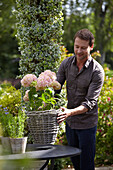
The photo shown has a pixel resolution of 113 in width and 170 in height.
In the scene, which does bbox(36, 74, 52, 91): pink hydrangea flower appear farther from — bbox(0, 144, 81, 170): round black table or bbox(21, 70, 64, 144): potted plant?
bbox(0, 144, 81, 170): round black table

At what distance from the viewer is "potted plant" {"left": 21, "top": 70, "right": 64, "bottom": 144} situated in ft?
7.12

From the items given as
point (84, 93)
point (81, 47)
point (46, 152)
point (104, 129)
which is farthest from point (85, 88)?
point (104, 129)

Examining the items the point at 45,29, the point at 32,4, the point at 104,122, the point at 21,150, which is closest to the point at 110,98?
the point at 104,122

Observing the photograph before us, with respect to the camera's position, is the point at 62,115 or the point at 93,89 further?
the point at 93,89

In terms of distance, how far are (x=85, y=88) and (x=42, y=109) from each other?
48 cm

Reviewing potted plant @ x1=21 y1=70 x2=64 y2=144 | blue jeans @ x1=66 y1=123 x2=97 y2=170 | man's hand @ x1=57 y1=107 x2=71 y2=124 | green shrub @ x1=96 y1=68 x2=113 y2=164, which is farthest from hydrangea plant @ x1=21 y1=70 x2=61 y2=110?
green shrub @ x1=96 y1=68 x2=113 y2=164

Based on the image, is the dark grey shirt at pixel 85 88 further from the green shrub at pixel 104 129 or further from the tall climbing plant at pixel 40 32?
the green shrub at pixel 104 129

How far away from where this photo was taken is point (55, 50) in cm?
376

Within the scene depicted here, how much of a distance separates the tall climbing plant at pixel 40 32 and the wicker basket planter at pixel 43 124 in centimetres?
152

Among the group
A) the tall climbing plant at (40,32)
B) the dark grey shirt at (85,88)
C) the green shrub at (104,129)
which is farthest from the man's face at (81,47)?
the green shrub at (104,129)

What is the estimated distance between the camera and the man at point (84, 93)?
7.83 ft

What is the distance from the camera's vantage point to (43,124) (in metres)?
2.17

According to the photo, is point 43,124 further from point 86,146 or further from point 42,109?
point 86,146

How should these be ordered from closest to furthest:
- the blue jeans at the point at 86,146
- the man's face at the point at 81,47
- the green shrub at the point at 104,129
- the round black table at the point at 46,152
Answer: the round black table at the point at 46,152 → the man's face at the point at 81,47 → the blue jeans at the point at 86,146 → the green shrub at the point at 104,129
